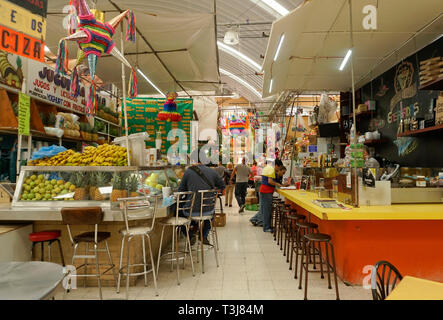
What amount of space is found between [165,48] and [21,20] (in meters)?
3.24

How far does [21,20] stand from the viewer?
8.15 feet

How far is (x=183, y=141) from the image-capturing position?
27.1 ft

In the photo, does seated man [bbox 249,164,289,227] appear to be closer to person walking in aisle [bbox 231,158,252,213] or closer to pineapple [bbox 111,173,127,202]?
person walking in aisle [bbox 231,158,252,213]

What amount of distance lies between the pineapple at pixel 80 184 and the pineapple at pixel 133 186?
1.85 ft

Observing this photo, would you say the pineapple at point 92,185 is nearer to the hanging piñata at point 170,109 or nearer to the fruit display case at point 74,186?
the fruit display case at point 74,186

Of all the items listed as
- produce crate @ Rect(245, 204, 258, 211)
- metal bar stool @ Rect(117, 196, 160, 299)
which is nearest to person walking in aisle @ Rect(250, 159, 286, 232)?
produce crate @ Rect(245, 204, 258, 211)

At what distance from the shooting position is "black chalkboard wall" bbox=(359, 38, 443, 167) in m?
5.32

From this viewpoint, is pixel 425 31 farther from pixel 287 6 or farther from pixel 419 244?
pixel 287 6

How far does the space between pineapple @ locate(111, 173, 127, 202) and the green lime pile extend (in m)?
0.58

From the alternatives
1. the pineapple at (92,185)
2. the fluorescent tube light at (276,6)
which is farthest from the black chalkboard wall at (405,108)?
the pineapple at (92,185)

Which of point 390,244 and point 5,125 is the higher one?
point 5,125
